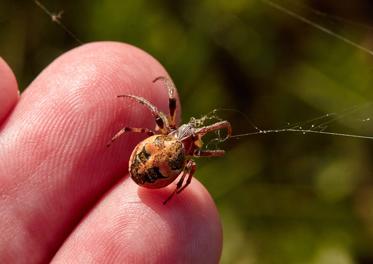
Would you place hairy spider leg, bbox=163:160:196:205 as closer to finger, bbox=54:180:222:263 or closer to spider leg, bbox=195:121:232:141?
finger, bbox=54:180:222:263

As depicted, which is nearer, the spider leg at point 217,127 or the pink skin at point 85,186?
the pink skin at point 85,186

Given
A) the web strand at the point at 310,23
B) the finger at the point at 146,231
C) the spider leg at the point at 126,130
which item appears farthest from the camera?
the web strand at the point at 310,23

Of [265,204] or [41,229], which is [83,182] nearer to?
[41,229]

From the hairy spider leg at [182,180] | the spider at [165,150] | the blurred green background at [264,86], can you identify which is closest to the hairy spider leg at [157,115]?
the spider at [165,150]

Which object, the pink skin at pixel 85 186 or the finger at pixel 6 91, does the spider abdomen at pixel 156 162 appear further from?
the finger at pixel 6 91

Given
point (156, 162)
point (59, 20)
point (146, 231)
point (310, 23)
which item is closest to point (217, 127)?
point (156, 162)

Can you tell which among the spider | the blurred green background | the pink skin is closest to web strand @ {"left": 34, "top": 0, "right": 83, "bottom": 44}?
the blurred green background
